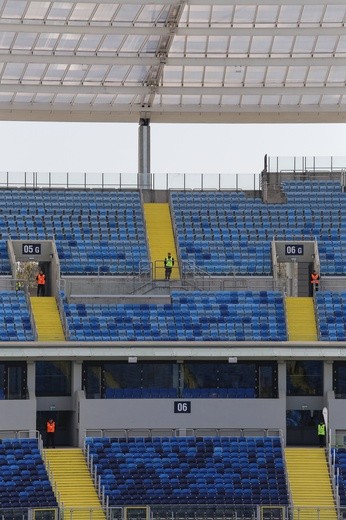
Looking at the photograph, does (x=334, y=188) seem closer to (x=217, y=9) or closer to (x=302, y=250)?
(x=302, y=250)

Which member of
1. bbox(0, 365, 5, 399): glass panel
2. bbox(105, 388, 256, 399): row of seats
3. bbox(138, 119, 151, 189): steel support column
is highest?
bbox(138, 119, 151, 189): steel support column

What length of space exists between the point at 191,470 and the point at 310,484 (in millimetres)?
4064

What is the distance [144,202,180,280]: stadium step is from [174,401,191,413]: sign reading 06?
7.46m

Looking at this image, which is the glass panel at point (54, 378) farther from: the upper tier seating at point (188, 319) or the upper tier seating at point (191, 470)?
the upper tier seating at point (191, 470)

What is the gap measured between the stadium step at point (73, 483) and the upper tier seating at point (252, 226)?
11.9 metres

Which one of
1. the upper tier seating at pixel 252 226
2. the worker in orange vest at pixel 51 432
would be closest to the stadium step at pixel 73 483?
the worker in orange vest at pixel 51 432

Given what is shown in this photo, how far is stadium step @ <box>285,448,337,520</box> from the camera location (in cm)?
5709

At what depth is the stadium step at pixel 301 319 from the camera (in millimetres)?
66250

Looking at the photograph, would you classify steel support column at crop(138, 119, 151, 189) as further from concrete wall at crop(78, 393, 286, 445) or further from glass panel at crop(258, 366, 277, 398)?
concrete wall at crop(78, 393, 286, 445)

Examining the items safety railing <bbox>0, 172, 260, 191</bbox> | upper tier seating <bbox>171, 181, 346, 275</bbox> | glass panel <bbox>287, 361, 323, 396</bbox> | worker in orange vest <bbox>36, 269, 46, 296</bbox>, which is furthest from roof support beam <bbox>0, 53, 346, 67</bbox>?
glass panel <bbox>287, 361, 323, 396</bbox>

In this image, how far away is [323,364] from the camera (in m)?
65.5

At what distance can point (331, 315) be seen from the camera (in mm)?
67125

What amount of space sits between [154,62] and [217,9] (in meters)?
4.55

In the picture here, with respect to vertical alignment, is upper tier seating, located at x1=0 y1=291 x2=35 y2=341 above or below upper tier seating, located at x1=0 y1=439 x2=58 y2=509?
above
